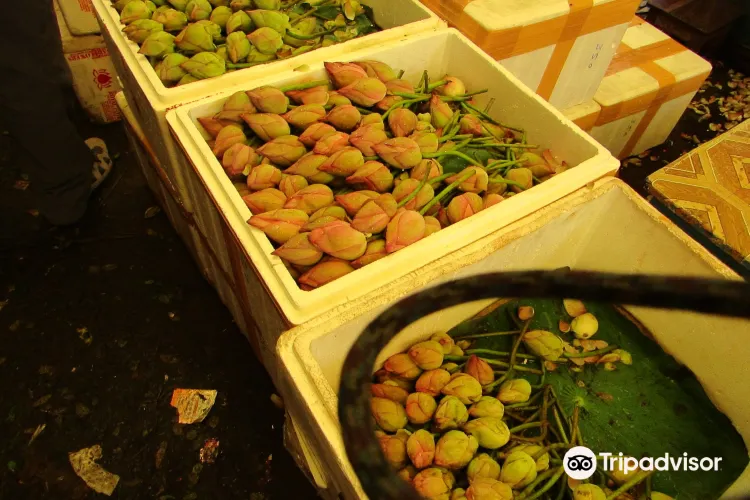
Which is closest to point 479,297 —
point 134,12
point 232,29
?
point 232,29

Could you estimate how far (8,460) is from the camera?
3.98 ft

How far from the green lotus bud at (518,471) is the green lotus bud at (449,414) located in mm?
79

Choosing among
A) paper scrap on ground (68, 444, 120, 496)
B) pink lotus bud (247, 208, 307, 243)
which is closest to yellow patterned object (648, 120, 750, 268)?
pink lotus bud (247, 208, 307, 243)

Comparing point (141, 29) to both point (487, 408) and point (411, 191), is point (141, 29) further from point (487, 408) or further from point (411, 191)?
point (487, 408)

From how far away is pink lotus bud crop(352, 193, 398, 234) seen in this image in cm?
76

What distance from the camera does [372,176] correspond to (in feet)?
2.71

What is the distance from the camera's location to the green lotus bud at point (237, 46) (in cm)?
104

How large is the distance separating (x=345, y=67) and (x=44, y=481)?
1.13m

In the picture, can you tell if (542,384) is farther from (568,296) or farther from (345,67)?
(345,67)

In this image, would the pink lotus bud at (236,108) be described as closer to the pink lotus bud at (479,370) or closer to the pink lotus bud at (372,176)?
the pink lotus bud at (372,176)

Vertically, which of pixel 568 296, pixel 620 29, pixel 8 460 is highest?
pixel 568 296

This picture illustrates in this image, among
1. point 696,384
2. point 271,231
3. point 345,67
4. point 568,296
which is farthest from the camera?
point 345,67

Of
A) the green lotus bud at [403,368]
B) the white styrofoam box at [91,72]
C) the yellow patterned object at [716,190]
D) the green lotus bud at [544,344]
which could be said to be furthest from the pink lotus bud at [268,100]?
the white styrofoam box at [91,72]

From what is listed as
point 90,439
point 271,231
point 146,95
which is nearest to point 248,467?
point 90,439
